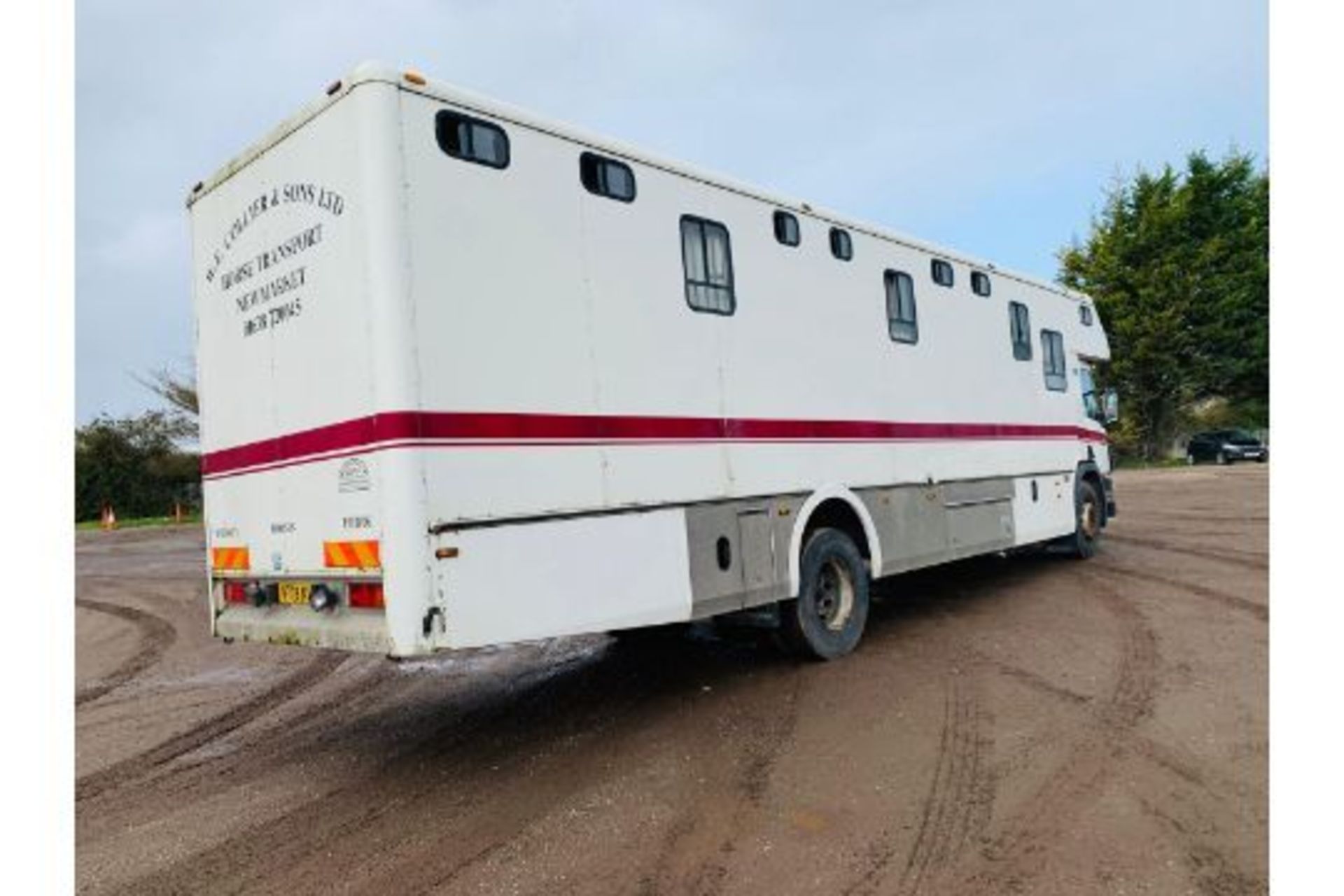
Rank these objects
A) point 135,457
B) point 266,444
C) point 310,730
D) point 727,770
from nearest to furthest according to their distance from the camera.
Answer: point 727,770 → point 266,444 → point 310,730 → point 135,457

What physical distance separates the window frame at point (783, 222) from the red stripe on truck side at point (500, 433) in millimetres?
1309

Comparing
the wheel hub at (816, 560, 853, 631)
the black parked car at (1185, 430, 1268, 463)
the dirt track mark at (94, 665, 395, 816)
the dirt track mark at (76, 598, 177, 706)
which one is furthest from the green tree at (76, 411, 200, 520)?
the black parked car at (1185, 430, 1268, 463)

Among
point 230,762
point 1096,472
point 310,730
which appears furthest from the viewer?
point 1096,472

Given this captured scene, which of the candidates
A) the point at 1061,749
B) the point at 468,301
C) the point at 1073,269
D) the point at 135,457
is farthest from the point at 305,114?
the point at 1073,269

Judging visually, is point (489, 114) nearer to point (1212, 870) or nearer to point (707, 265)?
point (707, 265)

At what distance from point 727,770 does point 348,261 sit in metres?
3.26

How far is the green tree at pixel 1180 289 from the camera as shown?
122 feet

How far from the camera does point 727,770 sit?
5.10m

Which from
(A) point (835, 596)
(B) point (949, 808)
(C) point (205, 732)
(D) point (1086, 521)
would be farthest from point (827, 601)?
(D) point (1086, 521)

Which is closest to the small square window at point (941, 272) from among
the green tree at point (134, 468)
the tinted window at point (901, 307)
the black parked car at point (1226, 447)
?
the tinted window at point (901, 307)

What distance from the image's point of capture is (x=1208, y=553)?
1140cm

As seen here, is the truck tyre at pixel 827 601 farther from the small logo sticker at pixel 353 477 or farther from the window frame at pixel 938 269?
the small logo sticker at pixel 353 477

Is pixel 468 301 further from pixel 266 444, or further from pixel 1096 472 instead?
pixel 1096 472

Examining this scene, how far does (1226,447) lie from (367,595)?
122ft
